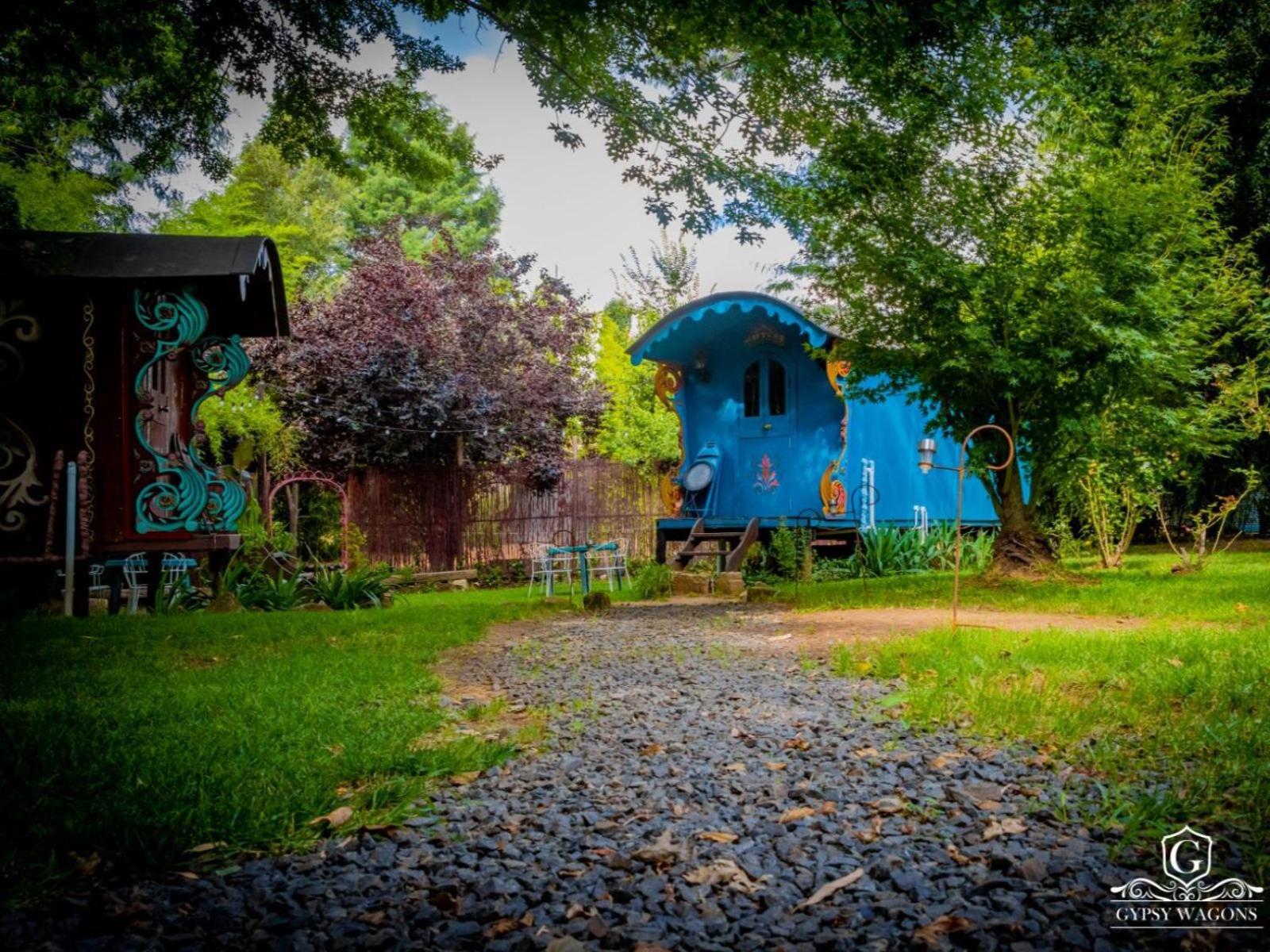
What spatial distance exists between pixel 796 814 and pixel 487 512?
1164 centimetres

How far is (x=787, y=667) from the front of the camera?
15.2ft

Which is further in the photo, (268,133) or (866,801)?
(268,133)

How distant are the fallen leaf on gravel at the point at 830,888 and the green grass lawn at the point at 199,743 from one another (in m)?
1.17

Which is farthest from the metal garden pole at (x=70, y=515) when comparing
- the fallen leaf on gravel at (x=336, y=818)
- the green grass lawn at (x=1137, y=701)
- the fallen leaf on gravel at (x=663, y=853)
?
the fallen leaf on gravel at (x=663, y=853)

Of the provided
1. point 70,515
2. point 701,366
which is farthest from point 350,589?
point 701,366

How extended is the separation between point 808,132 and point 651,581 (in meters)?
5.40

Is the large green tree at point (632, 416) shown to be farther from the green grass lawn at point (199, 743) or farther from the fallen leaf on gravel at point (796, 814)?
the fallen leaf on gravel at point (796, 814)

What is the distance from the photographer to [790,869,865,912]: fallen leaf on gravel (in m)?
1.96

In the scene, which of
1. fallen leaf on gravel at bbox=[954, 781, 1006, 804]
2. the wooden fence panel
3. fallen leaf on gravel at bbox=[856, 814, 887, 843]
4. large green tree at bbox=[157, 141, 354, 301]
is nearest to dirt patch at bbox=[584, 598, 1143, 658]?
fallen leaf on gravel at bbox=[954, 781, 1006, 804]

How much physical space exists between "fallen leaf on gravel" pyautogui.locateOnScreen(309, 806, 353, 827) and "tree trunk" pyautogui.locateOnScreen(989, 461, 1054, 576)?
319 inches

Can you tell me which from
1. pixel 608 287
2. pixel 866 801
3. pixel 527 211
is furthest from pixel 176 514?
pixel 608 287

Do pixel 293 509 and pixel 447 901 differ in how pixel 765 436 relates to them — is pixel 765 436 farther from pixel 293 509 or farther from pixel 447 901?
pixel 447 901

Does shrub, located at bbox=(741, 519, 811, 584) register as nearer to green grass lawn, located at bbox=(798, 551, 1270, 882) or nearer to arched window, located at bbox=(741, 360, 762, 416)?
arched window, located at bbox=(741, 360, 762, 416)

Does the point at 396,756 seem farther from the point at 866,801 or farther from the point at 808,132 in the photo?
the point at 808,132
